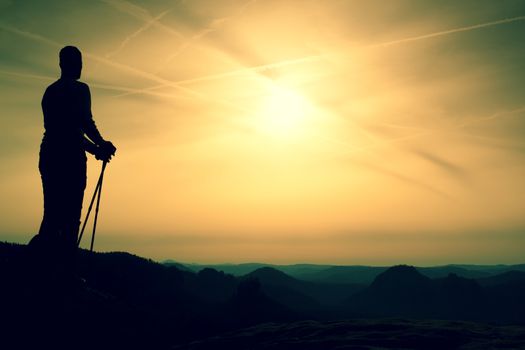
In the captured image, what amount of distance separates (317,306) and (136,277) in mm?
84928

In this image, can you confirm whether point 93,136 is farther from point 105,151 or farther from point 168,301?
point 168,301

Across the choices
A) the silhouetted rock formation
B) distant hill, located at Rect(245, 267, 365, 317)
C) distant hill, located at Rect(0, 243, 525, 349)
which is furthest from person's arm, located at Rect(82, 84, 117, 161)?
distant hill, located at Rect(245, 267, 365, 317)

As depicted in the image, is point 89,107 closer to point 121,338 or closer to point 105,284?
point 121,338

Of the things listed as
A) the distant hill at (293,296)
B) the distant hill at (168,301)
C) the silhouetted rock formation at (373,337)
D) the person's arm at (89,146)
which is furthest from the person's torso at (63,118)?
the distant hill at (293,296)

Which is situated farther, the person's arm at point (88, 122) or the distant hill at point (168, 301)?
the person's arm at point (88, 122)

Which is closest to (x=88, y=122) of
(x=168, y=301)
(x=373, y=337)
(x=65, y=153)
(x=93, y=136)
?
(x=93, y=136)

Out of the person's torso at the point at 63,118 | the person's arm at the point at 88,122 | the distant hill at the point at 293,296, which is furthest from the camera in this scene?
the distant hill at the point at 293,296

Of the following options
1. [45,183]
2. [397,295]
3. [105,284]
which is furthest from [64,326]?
[397,295]

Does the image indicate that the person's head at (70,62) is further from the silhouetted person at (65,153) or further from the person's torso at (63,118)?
the person's torso at (63,118)

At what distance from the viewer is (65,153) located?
29.9ft

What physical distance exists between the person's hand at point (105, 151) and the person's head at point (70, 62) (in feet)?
5.77

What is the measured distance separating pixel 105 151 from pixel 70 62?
2.23 metres

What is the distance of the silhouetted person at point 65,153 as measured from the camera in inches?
350

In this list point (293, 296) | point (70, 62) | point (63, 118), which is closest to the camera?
point (63, 118)
